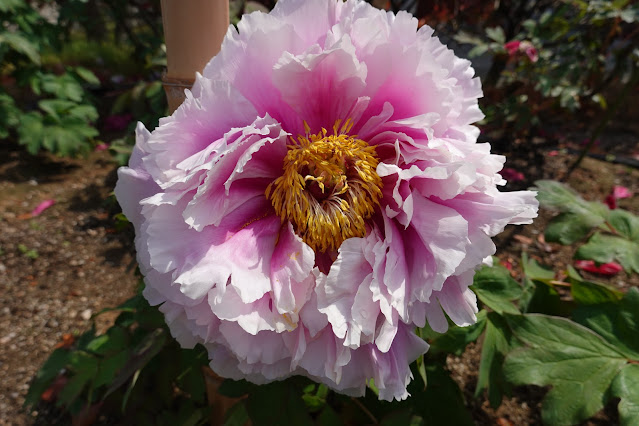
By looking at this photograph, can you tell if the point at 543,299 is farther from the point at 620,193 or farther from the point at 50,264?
the point at 50,264

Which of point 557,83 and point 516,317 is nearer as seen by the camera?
point 516,317

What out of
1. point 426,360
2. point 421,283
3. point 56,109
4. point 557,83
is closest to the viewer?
point 421,283

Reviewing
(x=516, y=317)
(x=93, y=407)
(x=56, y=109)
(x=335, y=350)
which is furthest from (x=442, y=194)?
(x=56, y=109)

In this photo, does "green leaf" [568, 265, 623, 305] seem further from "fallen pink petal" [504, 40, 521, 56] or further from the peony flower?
"fallen pink petal" [504, 40, 521, 56]

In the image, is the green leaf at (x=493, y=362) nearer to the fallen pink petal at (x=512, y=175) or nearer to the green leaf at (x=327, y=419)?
the green leaf at (x=327, y=419)

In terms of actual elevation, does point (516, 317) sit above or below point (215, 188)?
below

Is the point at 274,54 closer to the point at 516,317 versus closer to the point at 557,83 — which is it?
the point at 516,317

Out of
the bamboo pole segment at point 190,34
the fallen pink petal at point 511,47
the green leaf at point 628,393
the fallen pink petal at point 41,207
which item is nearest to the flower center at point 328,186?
the bamboo pole segment at point 190,34
